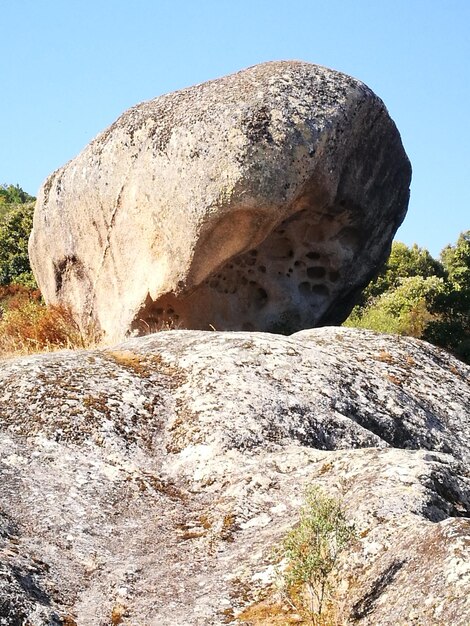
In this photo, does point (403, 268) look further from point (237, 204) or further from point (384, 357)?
point (384, 357)

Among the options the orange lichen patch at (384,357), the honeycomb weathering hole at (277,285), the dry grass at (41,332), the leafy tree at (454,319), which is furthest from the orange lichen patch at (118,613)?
the leafy tree at (454,319)

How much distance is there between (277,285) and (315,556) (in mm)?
11309

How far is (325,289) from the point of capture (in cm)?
1836

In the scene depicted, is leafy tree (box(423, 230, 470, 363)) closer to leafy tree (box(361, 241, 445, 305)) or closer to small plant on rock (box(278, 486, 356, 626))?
leafy tree (box(361, 241, 445, 305))

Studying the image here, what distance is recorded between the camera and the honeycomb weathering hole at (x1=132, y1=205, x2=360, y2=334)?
17.1 meters

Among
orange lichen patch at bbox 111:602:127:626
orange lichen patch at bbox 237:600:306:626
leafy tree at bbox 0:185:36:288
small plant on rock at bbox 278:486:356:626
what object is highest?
leafy tree at bbox 0:185:36:288

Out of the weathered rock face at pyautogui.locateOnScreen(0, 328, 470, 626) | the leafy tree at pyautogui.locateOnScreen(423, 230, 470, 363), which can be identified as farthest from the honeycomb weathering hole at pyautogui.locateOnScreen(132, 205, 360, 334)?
the weathered rock face at pyautogui.locateOnScreen(0, 328, 470, 626)

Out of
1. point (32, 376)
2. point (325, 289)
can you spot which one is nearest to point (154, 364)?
point (32, 376)

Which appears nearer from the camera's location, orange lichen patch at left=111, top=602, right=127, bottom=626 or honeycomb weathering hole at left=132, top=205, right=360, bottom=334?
orange lichen patch at left=111, top=602, right=127, bottom=626

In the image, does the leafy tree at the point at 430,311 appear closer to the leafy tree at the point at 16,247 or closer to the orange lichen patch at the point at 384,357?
the orange lichen patch at the point at 384,357

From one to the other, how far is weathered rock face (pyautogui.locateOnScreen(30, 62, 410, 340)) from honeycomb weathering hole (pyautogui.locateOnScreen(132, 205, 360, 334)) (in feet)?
0.08

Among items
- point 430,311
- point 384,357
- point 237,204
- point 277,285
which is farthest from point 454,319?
point 384,357

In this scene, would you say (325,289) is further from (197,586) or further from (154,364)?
(197,586)

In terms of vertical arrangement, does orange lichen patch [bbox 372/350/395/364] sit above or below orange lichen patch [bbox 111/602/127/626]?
above
